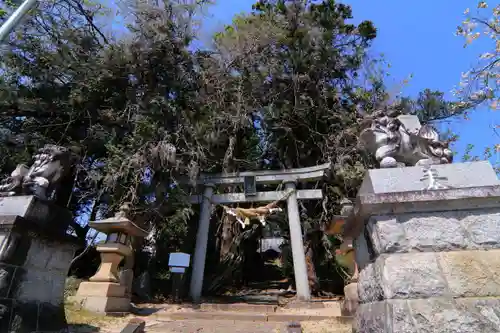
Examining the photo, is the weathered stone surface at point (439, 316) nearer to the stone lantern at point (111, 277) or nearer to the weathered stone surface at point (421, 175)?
the weathered stone surface at point (421, 175)

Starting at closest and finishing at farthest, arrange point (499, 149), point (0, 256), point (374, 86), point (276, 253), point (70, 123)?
point (0, 256) → point (499, 149) → point (70, 123) → point (374, 86) → point (276, 253)

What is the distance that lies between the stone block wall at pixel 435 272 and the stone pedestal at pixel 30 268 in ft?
10.5

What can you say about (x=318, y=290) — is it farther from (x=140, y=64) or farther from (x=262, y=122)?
(x=140, y=64)

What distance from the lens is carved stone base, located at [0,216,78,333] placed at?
2904 millimetres

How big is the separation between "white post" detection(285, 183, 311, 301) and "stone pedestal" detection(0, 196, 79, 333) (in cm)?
558

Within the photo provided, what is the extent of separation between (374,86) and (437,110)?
2.06m

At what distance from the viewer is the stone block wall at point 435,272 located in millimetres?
1971

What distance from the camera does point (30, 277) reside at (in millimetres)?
3164

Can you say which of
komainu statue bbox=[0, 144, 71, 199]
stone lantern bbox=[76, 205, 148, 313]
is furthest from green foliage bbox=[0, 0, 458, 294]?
komainu statue bbox=[0, 144, 71, 199]

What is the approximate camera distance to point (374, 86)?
33.9 feet

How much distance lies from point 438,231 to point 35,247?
381cm

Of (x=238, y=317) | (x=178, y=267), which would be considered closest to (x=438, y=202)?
(x=238, y=317)

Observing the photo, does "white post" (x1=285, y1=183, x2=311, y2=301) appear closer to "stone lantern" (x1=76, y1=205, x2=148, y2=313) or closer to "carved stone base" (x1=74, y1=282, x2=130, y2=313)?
"stone lantern" (x1=76, y1=205, x2=148, y2=313)

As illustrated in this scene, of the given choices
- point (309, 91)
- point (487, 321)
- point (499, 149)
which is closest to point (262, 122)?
point (309, 91)
